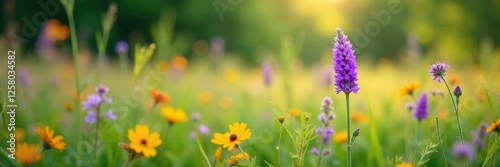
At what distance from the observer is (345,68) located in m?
1.08

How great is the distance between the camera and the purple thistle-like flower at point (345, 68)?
107 centimetres

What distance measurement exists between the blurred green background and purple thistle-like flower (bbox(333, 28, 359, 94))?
7804mm

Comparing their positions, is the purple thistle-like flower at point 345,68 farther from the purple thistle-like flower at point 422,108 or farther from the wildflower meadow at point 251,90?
the purple thistle-like flower at point 422,108

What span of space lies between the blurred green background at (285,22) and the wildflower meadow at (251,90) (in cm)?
4

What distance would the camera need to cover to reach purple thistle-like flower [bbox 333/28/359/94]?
1073 millimetres

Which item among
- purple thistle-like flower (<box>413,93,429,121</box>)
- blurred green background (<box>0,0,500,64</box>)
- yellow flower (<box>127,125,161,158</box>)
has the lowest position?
yellow flower (<box>127,125,161,158</box>)

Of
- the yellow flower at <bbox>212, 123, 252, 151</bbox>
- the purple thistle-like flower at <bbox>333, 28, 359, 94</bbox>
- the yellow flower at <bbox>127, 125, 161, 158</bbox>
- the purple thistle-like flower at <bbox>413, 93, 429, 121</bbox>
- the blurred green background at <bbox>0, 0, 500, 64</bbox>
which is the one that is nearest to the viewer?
the purple thistle-like flower at <bbox>333, 28, 359, 94</bbox>

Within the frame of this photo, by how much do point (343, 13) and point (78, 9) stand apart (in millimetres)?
6291

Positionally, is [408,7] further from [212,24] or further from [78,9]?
[78,9]

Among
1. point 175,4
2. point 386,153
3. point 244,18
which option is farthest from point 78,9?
point 386,153

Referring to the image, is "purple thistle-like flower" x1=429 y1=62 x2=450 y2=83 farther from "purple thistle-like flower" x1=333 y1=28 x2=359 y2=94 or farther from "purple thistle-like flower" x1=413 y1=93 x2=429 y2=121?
"purple thistle-like flower" x1=413 y1=93 x2=429 y2=121

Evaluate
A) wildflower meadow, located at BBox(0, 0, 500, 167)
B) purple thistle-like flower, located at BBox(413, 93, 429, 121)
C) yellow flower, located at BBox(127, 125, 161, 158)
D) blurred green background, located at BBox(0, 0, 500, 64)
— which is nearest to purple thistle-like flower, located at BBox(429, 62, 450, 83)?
wildflower meadow, located at BBox(0, 0, 500, 167)

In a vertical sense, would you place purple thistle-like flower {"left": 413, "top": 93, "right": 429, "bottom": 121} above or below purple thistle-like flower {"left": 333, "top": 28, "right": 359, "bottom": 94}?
below

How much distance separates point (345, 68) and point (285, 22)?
1038cm
